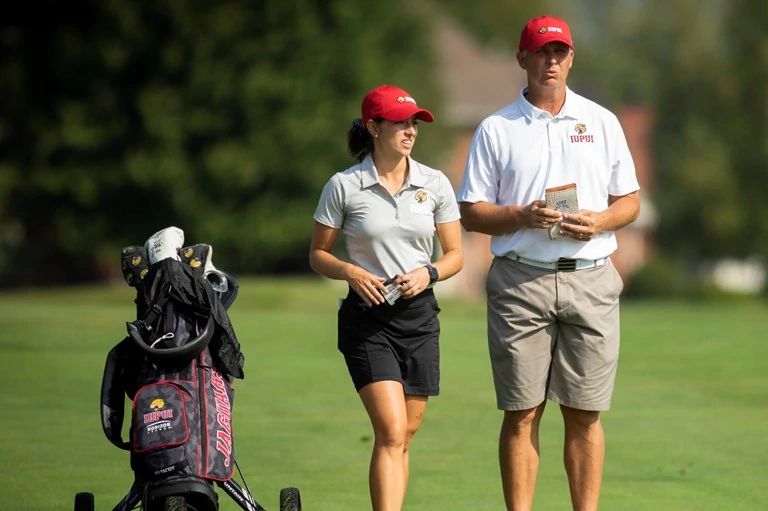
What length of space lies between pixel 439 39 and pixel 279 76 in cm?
2199

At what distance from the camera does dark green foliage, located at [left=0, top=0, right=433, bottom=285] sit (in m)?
39.8

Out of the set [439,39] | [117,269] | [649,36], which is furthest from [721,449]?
[649,36]

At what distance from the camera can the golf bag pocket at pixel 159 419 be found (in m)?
6.33

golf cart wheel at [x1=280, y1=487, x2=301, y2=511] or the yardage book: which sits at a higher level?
the yardage book

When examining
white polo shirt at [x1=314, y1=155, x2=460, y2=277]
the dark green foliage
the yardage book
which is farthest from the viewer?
the dark green foliage

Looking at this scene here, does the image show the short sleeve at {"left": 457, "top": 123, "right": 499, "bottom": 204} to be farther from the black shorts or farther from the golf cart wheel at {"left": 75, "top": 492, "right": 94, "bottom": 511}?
the golf cart wheel at {"left": 75, "top": 492, "right": 94, "bottom": 511}

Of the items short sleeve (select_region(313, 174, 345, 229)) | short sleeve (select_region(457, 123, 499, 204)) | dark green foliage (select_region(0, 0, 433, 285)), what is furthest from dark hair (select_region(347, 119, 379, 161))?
dark green foliage (select_region(0, 0, 433, 285))

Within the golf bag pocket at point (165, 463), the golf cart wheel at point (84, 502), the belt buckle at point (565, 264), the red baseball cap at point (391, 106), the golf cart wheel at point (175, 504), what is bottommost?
the golf cart wheel at point (175, 504)

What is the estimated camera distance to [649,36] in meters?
84.9

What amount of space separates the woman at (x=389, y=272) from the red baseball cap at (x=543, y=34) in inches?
21.7

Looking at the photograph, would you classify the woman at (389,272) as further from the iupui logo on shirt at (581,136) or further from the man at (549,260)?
the iupui logo on shirt at (581,136)

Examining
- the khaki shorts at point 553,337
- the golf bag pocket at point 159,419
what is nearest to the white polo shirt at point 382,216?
the khaki shorts at point 553,337

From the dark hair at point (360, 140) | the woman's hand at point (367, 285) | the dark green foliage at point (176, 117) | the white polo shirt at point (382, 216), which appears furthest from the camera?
the dark green foliage at point (176, 117)

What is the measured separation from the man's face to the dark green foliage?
32.9 metres
